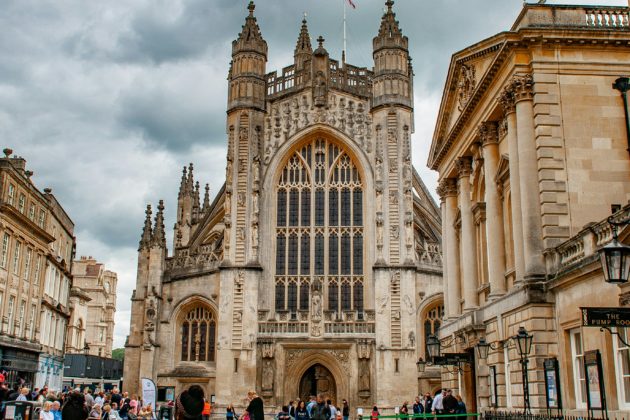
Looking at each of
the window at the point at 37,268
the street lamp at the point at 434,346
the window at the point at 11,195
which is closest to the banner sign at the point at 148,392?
the street lamp at the point at 434,346

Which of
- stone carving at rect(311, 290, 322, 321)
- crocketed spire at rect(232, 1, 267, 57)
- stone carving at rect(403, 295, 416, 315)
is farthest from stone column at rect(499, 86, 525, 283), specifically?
crocketed spire at rect(232, 1, 267, 57)

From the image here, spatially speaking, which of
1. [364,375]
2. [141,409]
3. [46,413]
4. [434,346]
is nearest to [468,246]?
[434,346]

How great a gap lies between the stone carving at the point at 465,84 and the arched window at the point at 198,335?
2006 cm

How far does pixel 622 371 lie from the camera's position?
46.6ft

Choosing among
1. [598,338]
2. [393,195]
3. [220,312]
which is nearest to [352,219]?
[393,195]

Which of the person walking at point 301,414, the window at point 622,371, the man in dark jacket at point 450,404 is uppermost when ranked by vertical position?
the window at point 622,371

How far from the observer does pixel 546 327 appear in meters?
16.8

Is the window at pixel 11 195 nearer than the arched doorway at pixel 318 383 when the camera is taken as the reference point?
Yes

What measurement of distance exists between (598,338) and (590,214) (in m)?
3.80

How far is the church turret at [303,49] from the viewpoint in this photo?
42091 millimetres

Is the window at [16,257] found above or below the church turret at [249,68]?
below

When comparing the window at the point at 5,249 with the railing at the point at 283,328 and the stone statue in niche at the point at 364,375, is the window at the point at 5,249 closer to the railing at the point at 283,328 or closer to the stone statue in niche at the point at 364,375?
the railing at the point at 283,328

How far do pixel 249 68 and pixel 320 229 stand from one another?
9519mm

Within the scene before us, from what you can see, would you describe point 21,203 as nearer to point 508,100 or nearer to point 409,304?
point 409,304
